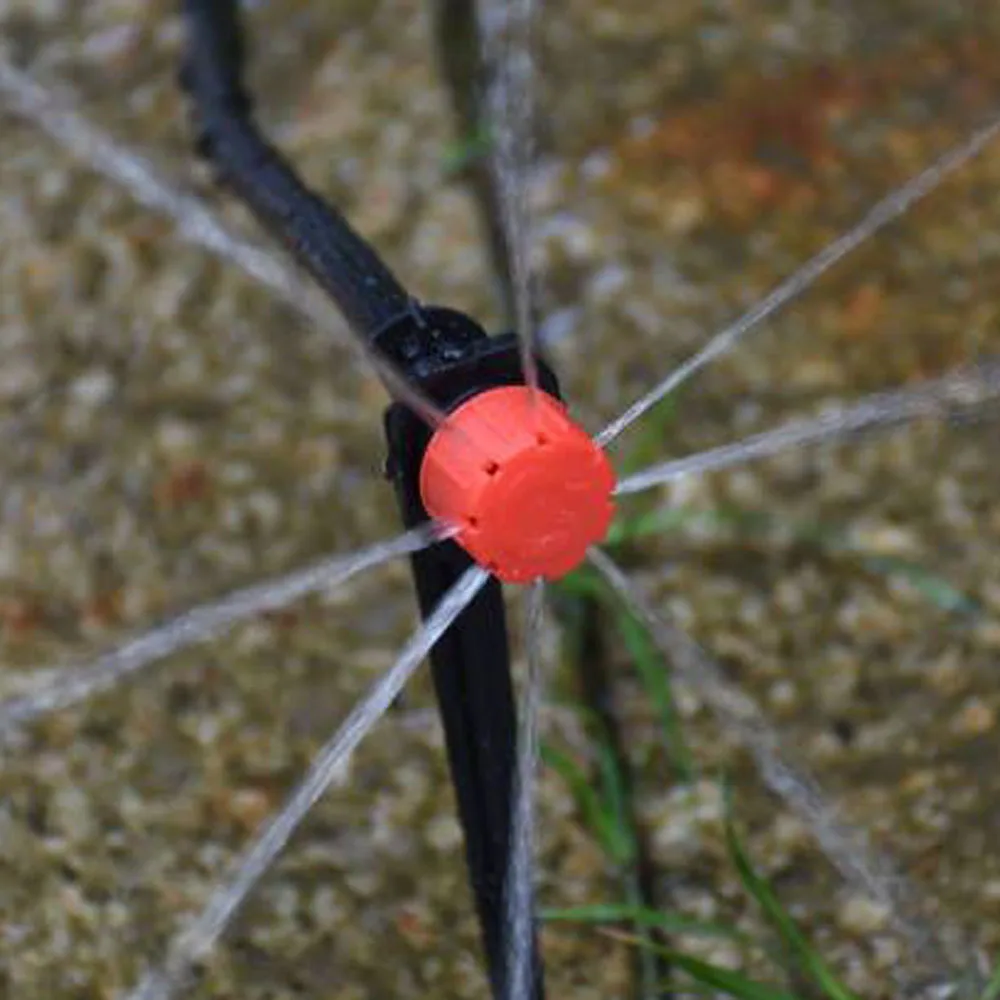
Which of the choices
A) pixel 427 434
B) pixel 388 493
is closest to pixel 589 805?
pixel 388 493

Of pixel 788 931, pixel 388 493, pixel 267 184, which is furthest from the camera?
pixel 388 493

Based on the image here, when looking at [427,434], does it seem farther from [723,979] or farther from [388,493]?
[388,493]

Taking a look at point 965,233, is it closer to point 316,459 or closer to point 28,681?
point 316,459

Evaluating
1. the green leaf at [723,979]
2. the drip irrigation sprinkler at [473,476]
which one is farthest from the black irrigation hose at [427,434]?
the green leaf at [723,979]

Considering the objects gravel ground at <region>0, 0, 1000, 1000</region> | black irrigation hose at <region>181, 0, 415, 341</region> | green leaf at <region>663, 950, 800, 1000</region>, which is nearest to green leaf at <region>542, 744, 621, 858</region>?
gravel ground at <region>0, 0, 1000, 1000</region>

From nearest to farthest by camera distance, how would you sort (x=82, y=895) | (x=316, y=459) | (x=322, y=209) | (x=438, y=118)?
(x=322, y=209), (x=82, y=895), (x=316, y=459), (x=438, y=118)

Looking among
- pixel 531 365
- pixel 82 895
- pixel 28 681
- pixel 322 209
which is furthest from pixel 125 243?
pixel 531 365

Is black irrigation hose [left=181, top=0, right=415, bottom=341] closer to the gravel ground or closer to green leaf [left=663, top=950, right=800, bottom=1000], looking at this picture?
the gravel ground
